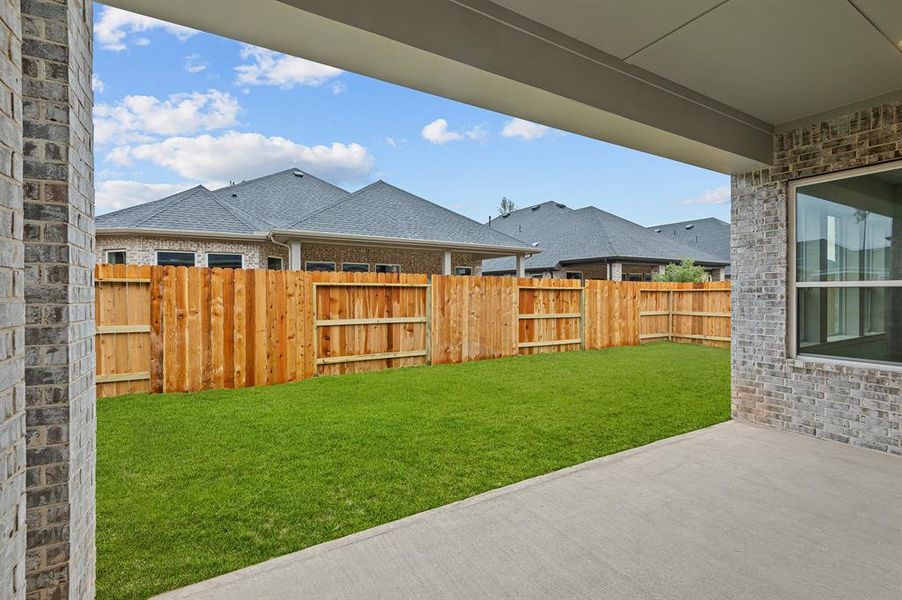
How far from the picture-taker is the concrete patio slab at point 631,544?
214 centimetres

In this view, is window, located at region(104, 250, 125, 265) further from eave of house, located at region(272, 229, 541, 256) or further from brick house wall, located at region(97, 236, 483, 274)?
eave of house, located at region(272, 229, 541, 256)

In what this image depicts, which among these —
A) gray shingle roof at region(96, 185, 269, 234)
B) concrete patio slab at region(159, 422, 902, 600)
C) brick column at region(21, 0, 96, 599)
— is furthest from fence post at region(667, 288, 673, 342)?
brick column at region(21, 0, 96, 599)

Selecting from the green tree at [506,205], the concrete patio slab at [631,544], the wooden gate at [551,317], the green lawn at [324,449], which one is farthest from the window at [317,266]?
the green tree at [506,205]

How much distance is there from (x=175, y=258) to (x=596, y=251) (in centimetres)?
1455

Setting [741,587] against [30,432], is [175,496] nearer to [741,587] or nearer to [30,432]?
[30,432]

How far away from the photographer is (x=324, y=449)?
3.96 meters

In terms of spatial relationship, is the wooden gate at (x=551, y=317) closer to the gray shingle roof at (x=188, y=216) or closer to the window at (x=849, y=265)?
the window at (x=849, y=265)

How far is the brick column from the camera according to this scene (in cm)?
149

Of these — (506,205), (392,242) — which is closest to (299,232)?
(392,242)

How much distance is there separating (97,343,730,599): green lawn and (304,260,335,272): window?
6271mm

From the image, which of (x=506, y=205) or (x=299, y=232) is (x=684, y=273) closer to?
(x=299, y=232)

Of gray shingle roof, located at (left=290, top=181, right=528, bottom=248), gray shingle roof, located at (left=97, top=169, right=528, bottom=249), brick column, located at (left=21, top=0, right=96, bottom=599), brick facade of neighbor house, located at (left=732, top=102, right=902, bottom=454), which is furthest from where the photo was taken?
gray shingle roof, located at (left=290, top=181, right=528, bottom=248)

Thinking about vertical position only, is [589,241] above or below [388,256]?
above

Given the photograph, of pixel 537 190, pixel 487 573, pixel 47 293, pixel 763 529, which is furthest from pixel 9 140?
pixel 537 190
